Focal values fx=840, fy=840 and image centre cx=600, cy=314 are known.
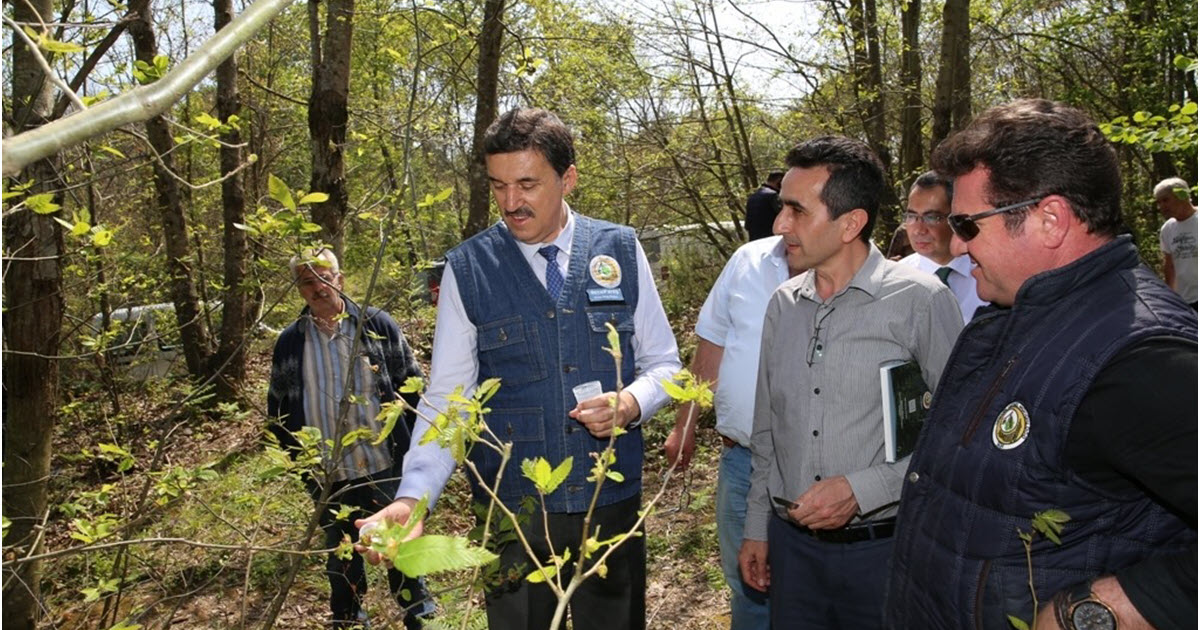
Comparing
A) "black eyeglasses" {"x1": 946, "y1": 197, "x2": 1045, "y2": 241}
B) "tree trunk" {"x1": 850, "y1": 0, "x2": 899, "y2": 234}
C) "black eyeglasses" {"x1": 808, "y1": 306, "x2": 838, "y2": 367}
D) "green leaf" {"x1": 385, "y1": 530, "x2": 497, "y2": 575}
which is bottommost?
"green leaf" {"x1": 385, "y1": 530, "x2": 497, "y2": 575}

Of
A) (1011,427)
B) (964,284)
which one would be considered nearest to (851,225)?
(1011,427)

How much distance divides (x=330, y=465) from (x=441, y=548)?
1483 mm

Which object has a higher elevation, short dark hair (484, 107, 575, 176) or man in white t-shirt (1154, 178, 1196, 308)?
short dark hair (484, 107, 575, 176)

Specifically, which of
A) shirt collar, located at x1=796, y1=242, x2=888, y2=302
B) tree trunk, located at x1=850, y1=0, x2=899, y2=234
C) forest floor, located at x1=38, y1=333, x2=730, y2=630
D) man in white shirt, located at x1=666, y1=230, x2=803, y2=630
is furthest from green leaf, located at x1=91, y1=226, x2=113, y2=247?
tree trunk, located at x1=850, y1=0, x2=899, y2=234

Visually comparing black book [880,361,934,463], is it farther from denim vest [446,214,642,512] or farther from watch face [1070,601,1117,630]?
watch face [1070,601,1117,630]

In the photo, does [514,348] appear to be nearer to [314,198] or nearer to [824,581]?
[314,198]

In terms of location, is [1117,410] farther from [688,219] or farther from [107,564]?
[688,219]

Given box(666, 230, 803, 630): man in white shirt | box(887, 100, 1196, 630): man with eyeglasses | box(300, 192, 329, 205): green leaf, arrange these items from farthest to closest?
box(666, 230, 803, 630): man in white shirt → box(300, 192, 329, 205): green leaf → box(887, 100, 1196, 630): man with eyeglasses

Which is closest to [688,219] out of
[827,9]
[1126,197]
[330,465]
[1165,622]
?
[827,9]

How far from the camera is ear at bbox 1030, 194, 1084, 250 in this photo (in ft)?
5.73

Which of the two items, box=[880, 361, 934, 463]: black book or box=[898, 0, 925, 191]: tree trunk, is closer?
box=[880, 361, 934, 463]: black book

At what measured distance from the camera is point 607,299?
9.71 ft

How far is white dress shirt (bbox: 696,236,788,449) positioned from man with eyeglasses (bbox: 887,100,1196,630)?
1423mm

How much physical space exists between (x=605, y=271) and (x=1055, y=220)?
5.10ft
